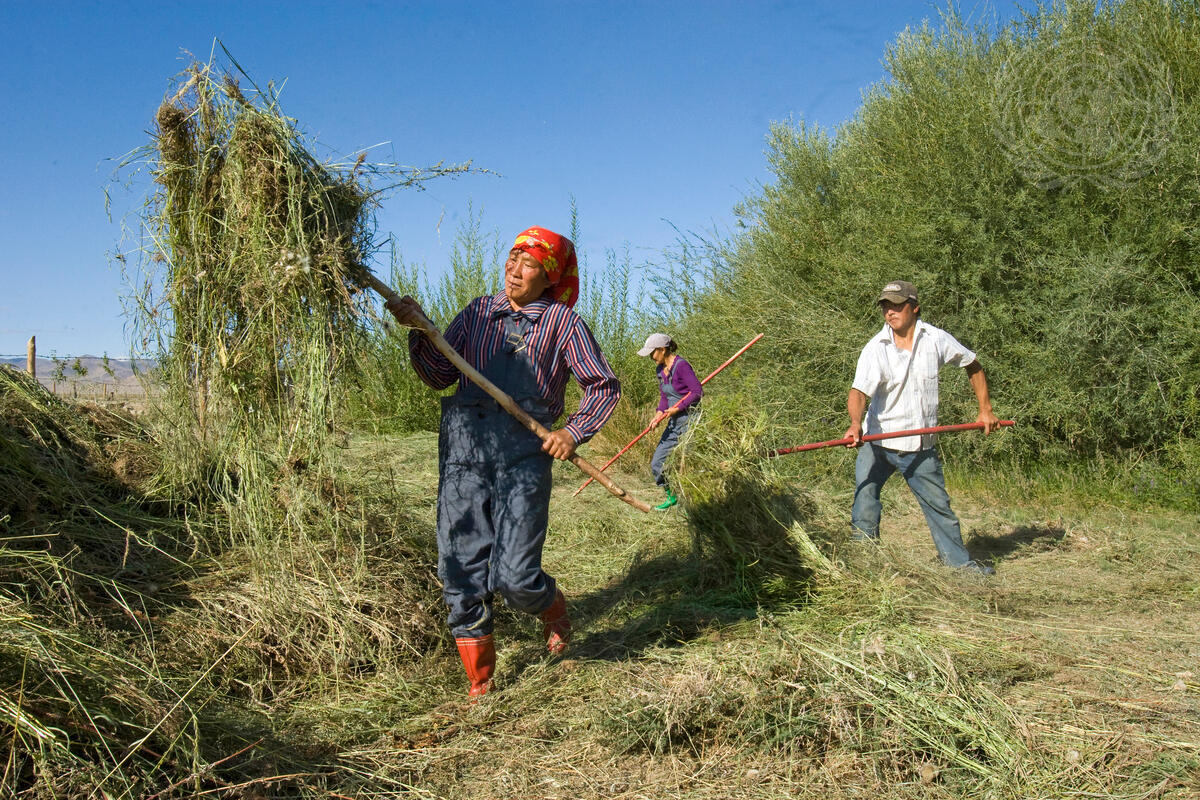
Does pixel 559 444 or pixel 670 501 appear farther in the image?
pixel 670 501

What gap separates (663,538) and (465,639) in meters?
2.23

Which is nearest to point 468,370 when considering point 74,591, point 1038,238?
point 74,591

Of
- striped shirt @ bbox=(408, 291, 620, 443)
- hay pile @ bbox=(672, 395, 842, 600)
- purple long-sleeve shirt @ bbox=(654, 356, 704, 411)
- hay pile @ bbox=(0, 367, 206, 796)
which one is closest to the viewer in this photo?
hay pile @ bbox=(0, 367, 206, 796)

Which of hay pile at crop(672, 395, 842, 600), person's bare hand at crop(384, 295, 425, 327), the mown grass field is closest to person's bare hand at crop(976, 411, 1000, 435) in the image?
the mown grass field

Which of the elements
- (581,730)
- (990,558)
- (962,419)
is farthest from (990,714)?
(962,419)

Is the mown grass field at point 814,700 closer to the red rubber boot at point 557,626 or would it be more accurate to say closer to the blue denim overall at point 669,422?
the red rubber boot at point 557,626

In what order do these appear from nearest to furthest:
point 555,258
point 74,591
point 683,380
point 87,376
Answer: point 74,591
point 555,258
point 87,376
point 683,380

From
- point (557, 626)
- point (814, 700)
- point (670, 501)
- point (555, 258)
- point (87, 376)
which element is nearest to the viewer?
point (814, 700)

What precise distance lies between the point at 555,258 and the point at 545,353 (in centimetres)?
45

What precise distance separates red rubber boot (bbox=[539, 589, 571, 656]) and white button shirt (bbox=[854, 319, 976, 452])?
259 cm

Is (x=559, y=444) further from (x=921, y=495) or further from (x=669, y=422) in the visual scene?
(x=669, y=422)

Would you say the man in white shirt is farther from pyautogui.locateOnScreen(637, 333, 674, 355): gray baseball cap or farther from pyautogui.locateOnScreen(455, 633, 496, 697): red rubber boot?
pyautogui.locateOnScreen(455, 633, 496, 697): red rubber boot

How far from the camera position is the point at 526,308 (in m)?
3.79

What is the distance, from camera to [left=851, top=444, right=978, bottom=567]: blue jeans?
5.53m
